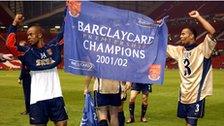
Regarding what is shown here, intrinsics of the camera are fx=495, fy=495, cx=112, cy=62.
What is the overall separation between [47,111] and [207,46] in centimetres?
269

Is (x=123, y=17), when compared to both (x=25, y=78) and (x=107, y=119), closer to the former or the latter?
(x=107, y=119)

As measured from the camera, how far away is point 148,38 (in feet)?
25.0

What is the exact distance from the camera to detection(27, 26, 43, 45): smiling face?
7371 mm

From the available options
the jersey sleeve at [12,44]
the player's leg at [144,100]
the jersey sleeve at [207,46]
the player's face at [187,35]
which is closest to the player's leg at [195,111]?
the jersey sleeve at [207,46]

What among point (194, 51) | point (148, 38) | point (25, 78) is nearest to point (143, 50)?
point (148, 38)

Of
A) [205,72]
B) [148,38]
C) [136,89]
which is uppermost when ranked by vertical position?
[148,38]

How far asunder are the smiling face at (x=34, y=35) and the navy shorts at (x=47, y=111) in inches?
36.1

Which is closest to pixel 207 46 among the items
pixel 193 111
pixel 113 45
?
pixel 193 111

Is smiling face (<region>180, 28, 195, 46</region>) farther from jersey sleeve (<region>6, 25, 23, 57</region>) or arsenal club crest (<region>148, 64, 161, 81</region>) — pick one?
jersey sleeve (<region>6, 25, 23, 57</region>)

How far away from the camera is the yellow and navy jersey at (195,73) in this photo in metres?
7.94

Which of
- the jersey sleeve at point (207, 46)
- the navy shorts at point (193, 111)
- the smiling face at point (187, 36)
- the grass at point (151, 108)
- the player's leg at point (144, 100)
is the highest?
the smiling face at point (187, 36)

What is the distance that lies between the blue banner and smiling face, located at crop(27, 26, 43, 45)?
412 millimetres

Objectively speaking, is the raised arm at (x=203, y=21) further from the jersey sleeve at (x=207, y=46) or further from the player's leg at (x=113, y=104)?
the player's leg at (x=113, y=104)

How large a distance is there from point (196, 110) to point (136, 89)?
4.46m
